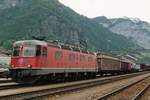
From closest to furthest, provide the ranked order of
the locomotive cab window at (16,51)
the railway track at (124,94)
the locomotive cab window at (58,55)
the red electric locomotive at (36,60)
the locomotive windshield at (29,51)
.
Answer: the railway track at (124,94) < the red electric locomotive at (36,60) < the locomotive windshield at (29,51) < the locomotive cab window at (16,51) < the locomotive cab window at (58,55)

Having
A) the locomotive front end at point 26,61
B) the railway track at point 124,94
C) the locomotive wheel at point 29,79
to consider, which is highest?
the locomotive front end at point 26,61

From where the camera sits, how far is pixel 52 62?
3027 centimetres

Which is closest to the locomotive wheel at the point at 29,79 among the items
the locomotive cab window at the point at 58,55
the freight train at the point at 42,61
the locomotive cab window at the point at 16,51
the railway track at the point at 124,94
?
the freight train at the point at 42,61

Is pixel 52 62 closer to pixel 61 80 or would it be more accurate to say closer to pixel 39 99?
pixel 61 80

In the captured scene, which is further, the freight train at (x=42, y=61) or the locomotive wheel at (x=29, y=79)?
the locomotive wheel at (x=29, y=79)

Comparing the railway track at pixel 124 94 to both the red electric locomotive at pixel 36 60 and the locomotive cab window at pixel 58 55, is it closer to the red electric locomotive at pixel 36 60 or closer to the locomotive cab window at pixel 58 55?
the red electric locomotive at pixel 36 60

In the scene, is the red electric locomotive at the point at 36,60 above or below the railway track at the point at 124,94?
above

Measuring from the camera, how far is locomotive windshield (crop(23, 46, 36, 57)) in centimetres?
2801

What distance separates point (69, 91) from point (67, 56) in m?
11.0

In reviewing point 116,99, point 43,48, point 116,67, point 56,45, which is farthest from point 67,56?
point 116,67

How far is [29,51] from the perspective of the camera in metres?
28.2

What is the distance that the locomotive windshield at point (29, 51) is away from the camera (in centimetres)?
2801

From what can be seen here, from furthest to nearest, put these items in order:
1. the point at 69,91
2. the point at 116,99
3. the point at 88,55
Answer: the point at 88,55, the point at 69,91, the point at 116,99

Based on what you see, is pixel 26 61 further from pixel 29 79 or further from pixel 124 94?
pixel 124 94
